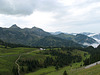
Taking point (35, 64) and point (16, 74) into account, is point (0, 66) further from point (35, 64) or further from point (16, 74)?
point (35, 64)

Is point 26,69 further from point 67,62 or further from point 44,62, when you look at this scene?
point 67,62

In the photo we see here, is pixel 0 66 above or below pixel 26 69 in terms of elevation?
above

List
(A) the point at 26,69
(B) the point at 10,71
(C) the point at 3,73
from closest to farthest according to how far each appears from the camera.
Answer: (C) the point at 3,73
(B) the point at 10,71
(A) the point at 26,69

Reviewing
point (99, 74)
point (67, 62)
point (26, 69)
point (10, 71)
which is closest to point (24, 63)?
point (26, 69)

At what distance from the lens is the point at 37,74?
118m

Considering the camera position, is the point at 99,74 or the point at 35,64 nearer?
the point at 99,74

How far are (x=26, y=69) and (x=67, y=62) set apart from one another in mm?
86891

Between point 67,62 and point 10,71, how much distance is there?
111083mm

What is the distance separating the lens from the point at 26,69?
132 m

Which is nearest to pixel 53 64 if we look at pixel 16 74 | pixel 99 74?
pixel 16 74

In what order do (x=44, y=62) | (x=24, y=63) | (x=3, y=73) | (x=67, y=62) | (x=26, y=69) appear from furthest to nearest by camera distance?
(x=67, y=62) → (x=44, y=62) → (x=24, y=63) → (x=26, y=69) → (x=3, y=73)

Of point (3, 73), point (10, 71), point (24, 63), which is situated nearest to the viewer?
point (3, 73)

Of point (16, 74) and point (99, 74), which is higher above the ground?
point (99, 74)

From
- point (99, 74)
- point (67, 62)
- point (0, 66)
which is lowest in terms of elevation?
point (67, 62)
